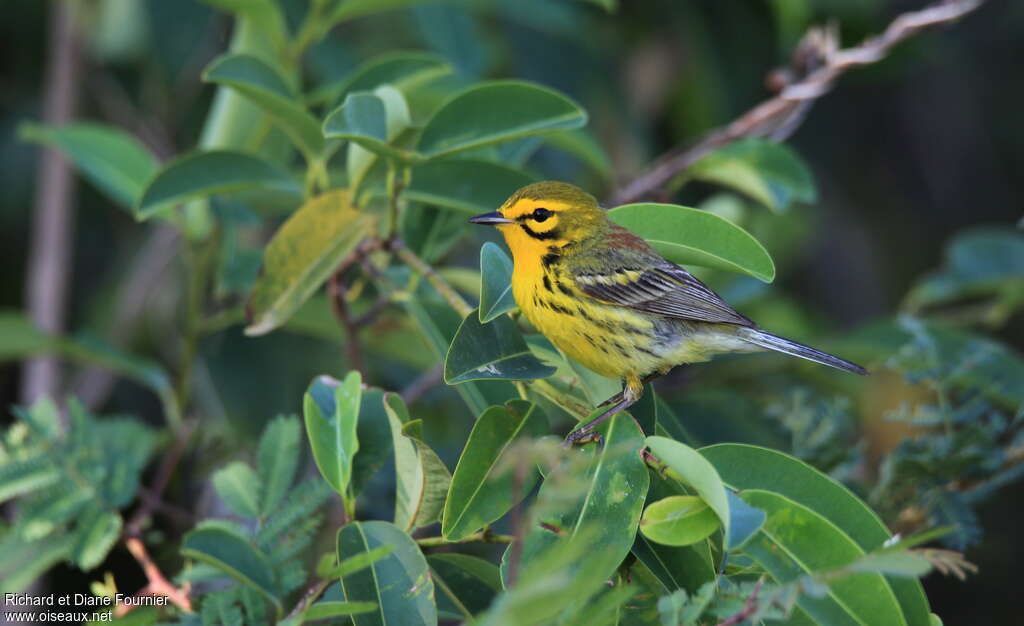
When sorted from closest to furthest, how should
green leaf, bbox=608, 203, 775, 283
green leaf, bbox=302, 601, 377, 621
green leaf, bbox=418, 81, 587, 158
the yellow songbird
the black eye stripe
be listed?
green leaf, bbox=302, 601, 377, 621 → green leaf, bbox=608, 203, 775, 283 → green leaf, bbox=418, 81, 587, 158 → the yellow songbird → the black eye stripe

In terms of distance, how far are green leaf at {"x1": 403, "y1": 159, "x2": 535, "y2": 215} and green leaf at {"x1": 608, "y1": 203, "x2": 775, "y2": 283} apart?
426 millimetres

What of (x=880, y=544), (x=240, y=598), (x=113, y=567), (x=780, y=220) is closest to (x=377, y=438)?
(x=240, y=598)

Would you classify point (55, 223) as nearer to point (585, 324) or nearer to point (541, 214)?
point (541, 214)

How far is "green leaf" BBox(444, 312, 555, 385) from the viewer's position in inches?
71.6

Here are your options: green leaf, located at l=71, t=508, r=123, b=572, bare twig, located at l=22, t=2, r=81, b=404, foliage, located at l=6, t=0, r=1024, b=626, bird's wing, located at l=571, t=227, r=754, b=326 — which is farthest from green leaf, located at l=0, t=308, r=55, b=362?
bird's wing, located at l=571, t=227, r=754, b=326

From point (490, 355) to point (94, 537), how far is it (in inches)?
43.7

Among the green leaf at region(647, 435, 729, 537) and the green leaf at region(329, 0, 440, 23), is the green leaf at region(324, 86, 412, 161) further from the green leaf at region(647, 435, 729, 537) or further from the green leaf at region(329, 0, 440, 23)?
the green leaf at region(647, 435, 729, 537)

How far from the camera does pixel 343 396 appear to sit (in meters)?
1.92

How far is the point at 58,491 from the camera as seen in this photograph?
2.41 m

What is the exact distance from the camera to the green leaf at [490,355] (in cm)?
182

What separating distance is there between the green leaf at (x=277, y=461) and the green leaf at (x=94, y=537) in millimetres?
433

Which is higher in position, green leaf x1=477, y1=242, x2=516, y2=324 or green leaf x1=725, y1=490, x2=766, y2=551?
green leaf x1=477, y1=242, x2=516, y2=324

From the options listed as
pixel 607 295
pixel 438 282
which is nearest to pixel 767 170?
pixel 607 295

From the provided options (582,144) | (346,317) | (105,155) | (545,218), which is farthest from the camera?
(105,155)
